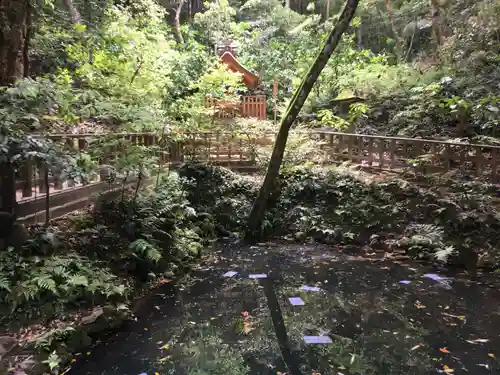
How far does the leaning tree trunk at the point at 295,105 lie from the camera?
7.77 metres

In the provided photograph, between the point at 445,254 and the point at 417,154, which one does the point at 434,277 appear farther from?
the point at 417,154

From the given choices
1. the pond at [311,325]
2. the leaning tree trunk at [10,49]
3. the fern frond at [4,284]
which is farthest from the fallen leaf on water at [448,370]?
the leaning tree trunk at [10,49]

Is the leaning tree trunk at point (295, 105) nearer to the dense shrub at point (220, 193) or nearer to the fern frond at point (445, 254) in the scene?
the dense shrub at point (220, 193)

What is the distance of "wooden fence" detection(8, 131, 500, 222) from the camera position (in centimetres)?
573

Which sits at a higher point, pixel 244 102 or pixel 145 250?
pixel 244 102

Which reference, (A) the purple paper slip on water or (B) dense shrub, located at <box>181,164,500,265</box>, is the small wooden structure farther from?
(A) the purple paper slip on water

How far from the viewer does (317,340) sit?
15.9 feet

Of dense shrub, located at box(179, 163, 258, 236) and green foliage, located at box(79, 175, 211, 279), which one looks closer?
green foliage, located at box(79, 175, 211, 279)

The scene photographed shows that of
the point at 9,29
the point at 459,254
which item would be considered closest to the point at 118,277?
the point at 9,29

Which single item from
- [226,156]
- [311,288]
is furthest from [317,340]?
[226,156]

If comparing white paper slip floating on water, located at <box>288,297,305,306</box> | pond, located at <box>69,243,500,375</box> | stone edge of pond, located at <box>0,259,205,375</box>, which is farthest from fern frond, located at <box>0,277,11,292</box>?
white paper slip floating on water, located at <box>288,297,305,306</box>

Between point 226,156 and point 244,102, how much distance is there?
17.2 ft

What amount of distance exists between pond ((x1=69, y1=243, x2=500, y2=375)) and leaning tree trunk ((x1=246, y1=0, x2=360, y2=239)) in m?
1.87

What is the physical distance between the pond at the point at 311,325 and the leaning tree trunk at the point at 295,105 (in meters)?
1.87
